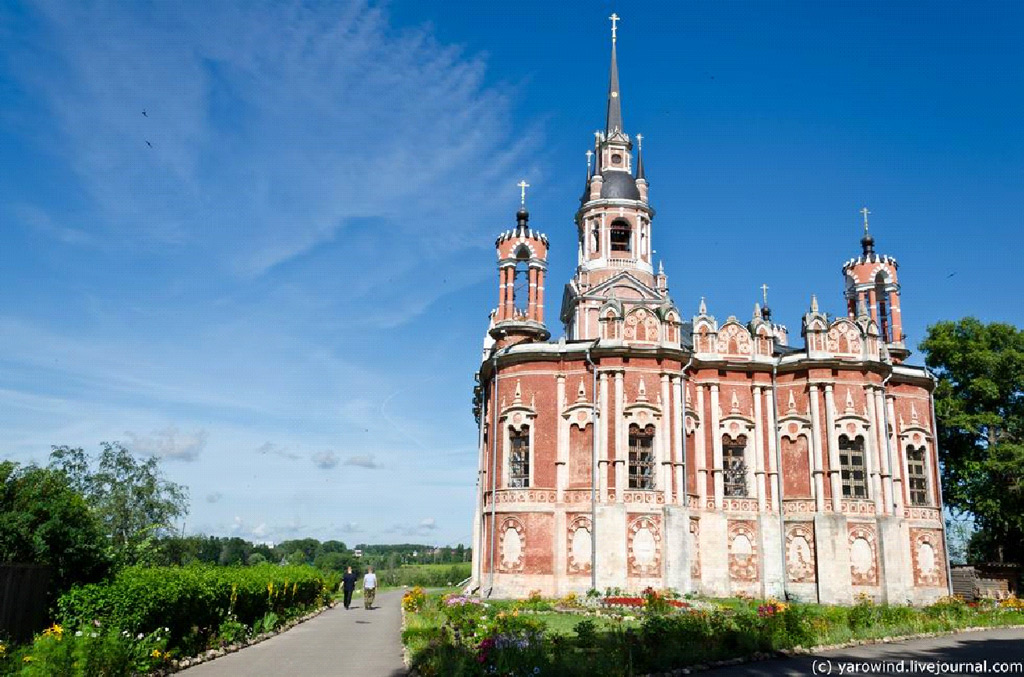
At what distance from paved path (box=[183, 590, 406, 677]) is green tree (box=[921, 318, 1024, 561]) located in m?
26.6

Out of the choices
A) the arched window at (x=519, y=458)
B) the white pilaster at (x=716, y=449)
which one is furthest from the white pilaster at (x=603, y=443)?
the white pilaster at (x=716, y=449)

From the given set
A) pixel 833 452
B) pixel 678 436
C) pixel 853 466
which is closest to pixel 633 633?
pixel 678 436

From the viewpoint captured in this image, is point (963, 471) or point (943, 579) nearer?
point (943, 579)

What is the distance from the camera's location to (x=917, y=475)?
3306 cm

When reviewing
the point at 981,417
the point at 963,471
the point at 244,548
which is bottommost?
the point at 244,548

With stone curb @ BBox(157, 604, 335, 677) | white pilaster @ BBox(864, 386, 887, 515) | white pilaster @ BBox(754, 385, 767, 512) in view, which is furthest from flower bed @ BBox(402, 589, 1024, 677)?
white pilaster @ BBox(754, 385, 767, 512)

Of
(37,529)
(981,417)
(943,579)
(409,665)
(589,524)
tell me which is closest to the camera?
(37,529)

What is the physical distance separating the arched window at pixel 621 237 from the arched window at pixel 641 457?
1342 centimetres

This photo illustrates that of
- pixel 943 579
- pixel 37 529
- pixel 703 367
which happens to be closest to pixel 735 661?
pixel 37 529

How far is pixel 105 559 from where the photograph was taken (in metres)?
15.1

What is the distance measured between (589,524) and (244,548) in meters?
71.8

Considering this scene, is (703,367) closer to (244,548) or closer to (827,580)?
(827,580)

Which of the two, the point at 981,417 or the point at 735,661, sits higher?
the point at 981,417

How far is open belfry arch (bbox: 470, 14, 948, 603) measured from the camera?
2936 cm
